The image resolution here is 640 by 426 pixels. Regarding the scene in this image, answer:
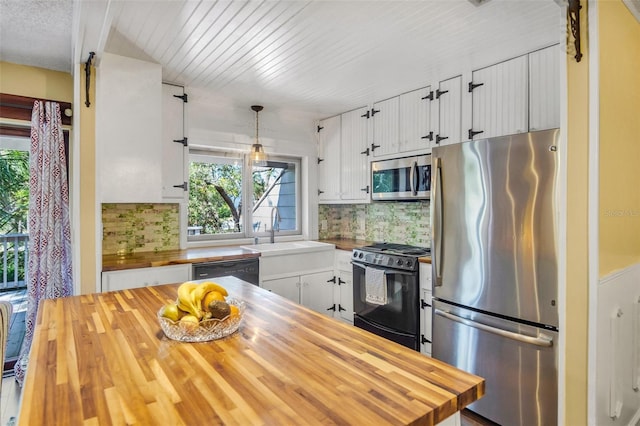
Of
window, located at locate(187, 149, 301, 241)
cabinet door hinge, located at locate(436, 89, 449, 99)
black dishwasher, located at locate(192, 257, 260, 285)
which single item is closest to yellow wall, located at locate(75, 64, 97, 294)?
black dishwasher, located at locate(192, 257, 260, 285)

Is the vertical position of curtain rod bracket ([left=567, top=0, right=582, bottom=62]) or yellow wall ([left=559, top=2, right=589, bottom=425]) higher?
curtain rod bracket ([left=567, top=0, right=582, bottom=62])

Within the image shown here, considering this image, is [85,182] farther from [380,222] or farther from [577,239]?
[577,239]

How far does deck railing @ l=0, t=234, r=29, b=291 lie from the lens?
2852mm

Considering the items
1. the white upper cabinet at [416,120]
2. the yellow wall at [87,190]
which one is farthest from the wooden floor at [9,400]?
the white upper cabinet at [416,120]

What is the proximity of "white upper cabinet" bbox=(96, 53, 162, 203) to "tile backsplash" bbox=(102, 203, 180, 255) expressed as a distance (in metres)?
0.50

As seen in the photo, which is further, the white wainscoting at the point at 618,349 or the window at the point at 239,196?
the window at the point at 239,196

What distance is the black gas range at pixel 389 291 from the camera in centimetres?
280

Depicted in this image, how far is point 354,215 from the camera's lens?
14.2 ft

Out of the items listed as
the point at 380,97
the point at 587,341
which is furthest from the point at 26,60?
the point at 587,341

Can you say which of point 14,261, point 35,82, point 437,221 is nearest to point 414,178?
point 437,221

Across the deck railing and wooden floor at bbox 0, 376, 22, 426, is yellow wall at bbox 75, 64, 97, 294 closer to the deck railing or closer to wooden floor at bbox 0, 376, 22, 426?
the deck railing

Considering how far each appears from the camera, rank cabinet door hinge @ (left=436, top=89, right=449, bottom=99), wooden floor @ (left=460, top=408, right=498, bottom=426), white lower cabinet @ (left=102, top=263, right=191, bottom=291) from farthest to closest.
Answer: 1. cabinet door hinge @ (left=436, top=89, right=449, bottom=99)
2. white lower cabinet @ (left=102, top=263, right=191, bottom=291)
3. wooden floor @ (left=460, top=408, right=498, bottom=426)

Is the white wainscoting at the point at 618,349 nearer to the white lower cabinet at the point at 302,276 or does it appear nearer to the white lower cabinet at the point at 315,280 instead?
the white lower cabinet at the point at 315,280

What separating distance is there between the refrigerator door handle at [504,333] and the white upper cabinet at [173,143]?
2420mm
